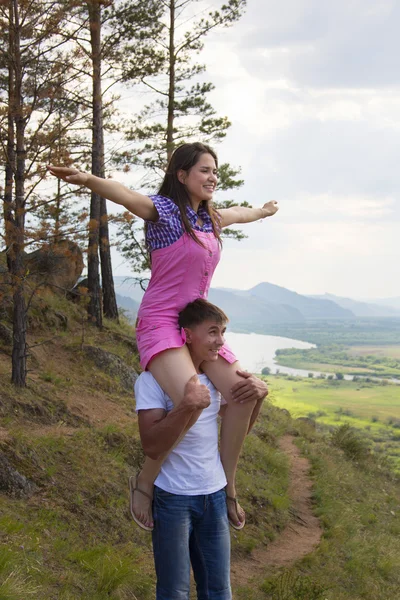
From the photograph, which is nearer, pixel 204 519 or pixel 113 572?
pixel 204 519

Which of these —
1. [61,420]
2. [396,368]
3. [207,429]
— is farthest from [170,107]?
[396,368]

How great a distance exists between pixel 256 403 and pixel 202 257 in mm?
726

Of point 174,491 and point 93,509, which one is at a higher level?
point 174,491

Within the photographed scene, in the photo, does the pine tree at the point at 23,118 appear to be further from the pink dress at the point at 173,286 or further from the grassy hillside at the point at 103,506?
the pink dress at the point at 173,286

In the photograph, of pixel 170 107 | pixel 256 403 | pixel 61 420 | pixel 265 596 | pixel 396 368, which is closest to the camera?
pixel 256 403

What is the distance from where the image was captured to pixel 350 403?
7519 centimetres

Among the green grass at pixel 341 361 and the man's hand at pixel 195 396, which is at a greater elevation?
the man's hand at pixel 195 396

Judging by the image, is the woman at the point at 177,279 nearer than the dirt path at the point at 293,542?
Yes

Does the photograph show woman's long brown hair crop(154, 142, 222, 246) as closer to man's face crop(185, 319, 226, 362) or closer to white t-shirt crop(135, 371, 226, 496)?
man's face crop(185, 319, 226, 362)

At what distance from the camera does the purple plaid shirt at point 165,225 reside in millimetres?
2953

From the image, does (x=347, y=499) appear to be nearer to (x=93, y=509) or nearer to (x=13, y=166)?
(x=93, y=509)

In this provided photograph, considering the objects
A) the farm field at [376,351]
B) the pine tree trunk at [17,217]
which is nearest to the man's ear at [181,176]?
the pine tree trunk at [17,217]

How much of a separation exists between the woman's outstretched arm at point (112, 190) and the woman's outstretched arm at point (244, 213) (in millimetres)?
574

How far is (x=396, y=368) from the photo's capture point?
418 ft
